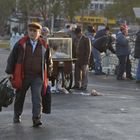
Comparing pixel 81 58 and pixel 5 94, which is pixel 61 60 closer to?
pixel 81 58

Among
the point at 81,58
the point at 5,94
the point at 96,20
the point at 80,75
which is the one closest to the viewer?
the point at 5,94

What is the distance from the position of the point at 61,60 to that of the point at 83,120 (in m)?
4.67

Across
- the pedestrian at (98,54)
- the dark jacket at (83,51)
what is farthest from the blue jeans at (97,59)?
the dark jacket at (83,51)

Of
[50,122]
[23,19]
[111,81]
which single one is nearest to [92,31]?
[111,81]

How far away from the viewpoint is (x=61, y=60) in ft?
50.5

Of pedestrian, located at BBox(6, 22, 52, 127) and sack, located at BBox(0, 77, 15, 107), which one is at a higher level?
pedestrian, located at BBox(6, 22, 52, 127)

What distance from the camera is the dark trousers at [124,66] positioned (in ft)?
65.6

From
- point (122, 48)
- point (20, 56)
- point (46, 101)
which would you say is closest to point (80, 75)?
point (122, 48)

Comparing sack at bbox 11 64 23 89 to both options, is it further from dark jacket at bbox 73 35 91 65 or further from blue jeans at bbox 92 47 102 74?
blue jeans at bbox 92 47 102 74

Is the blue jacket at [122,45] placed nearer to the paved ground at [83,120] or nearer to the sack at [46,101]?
the paved ground at [83,120]

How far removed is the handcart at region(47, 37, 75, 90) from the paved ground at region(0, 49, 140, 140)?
0.48 meters

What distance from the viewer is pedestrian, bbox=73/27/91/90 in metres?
16.2

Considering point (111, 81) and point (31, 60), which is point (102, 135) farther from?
point (111, 81)

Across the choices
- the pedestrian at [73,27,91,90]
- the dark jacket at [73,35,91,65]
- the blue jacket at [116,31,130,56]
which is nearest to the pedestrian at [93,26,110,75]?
the blue jacket at [116,31,130,56]
